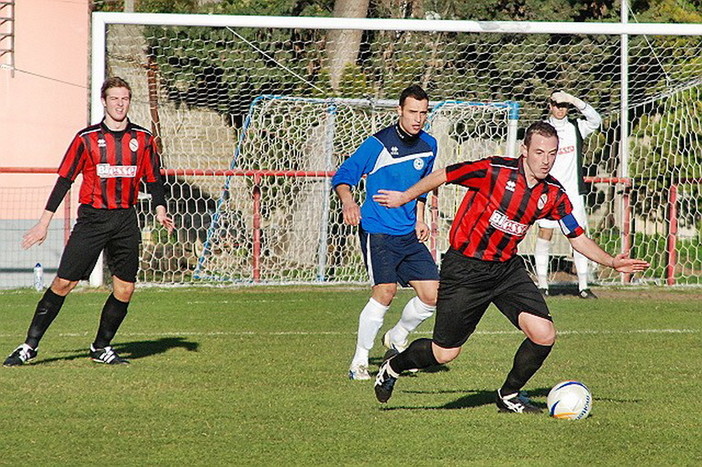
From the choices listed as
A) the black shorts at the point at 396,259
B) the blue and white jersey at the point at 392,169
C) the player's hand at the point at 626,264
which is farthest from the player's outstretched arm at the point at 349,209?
the player's hand at the point at 626,264

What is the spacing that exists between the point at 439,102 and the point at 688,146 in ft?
13.4

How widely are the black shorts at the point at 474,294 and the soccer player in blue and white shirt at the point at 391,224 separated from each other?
140 cm

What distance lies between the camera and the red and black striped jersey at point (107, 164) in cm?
854

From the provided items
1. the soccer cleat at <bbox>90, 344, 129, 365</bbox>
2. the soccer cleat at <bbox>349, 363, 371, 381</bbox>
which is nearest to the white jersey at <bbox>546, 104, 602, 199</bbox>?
the soccer cleat at <bbox>349, 363, 371, 381</bbox>

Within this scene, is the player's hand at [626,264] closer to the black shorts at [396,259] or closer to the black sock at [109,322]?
the black shorts at [396,259]

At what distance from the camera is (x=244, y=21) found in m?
13.9

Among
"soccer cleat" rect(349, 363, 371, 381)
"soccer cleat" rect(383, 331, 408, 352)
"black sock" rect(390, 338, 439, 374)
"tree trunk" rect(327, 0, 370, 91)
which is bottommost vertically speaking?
"soccer cleat" rect(349, 363, 371, 381)

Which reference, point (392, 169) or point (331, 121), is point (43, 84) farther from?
point (392, 169)

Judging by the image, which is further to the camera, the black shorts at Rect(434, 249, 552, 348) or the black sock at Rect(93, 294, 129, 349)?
the black sock at Rect(93, 294, 129, 349)

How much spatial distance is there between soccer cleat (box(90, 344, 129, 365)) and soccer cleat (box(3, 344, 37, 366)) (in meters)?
0.47

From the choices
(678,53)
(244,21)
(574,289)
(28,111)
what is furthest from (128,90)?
(28,111)

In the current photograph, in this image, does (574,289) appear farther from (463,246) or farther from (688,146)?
(463,246)

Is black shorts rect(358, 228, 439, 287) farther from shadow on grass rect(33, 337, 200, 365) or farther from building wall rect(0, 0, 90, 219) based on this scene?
building wall rect(0, 0, 90, 219)

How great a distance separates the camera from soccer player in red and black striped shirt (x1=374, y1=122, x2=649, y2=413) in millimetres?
6371
